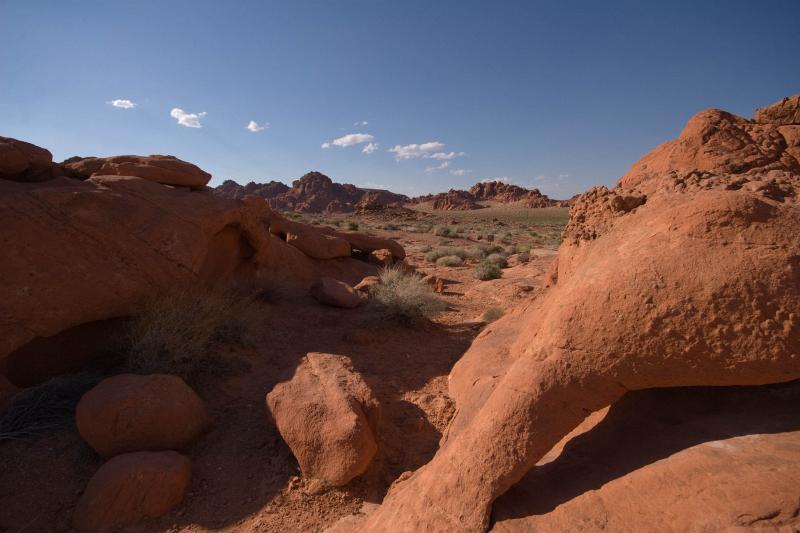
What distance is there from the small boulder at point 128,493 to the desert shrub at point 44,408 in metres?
1.07

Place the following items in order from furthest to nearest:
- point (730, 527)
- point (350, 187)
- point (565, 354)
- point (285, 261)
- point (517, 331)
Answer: point (350, 187), point (285, 261), point (517, 331), point (565, 354), point (730, 527)

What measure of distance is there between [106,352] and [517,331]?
4.64 metres

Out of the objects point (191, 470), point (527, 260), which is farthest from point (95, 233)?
point (527, 260)

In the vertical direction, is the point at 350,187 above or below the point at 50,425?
above

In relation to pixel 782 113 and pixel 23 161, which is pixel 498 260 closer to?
pixel 782 113

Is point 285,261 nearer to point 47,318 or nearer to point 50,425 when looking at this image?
point 47,318

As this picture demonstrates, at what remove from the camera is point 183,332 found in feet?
16.7

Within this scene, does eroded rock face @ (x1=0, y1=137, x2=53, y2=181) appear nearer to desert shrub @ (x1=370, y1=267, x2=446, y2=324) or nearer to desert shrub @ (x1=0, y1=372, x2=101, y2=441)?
desert shrub @ (x1=0, y1=372, x2=101, y2=441)

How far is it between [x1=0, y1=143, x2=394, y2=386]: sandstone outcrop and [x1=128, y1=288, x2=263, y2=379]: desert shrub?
0.27m

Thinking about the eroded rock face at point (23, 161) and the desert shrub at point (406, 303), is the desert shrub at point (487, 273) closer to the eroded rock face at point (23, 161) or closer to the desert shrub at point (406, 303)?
the desert shrub at point (406, 303)

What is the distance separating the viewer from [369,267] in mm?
12148

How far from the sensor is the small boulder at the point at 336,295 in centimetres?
815

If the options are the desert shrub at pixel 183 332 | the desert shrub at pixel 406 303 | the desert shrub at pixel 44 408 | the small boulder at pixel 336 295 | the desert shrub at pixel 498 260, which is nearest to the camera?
the desert shrub at pixel 44 408

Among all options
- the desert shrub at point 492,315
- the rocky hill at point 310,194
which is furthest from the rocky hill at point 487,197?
the desert shrub at point 492,315
